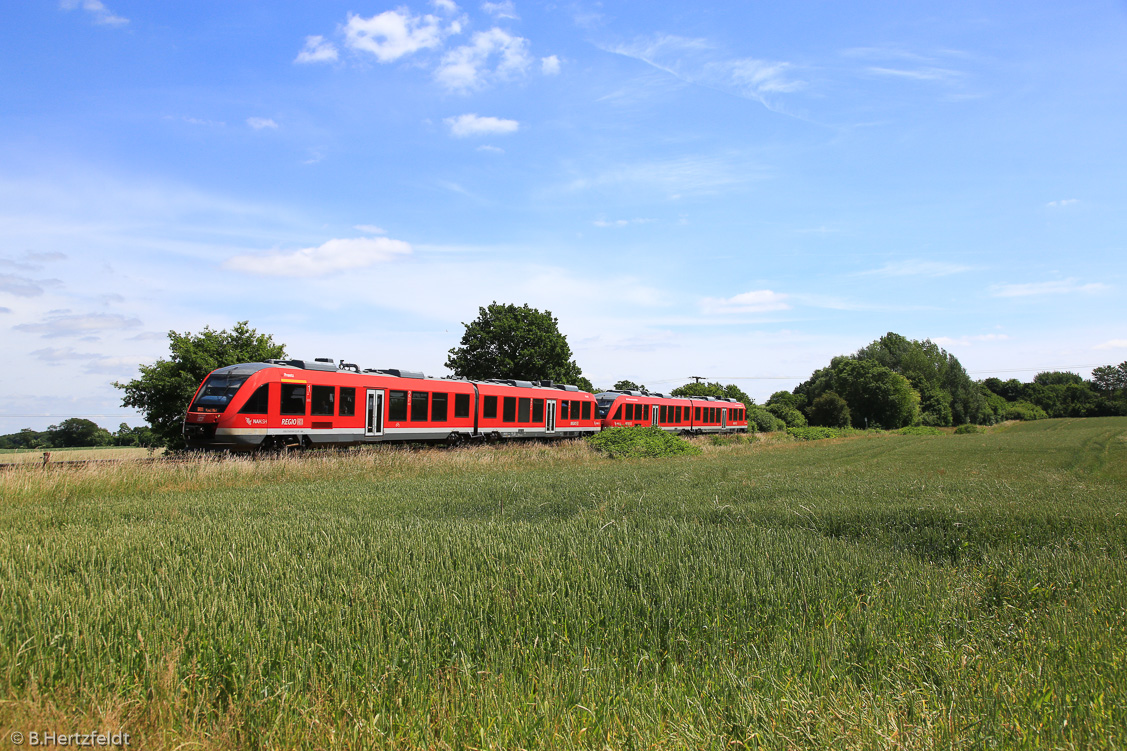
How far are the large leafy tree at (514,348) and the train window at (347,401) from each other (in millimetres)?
30009

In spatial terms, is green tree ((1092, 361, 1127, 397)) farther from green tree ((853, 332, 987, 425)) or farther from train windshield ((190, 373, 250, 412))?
train windshield ((190, 373, 250, 412))

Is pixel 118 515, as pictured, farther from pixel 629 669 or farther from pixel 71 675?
pixel 629 669

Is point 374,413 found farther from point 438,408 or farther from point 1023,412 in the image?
point 1023,412

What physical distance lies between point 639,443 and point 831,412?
59.3 meters

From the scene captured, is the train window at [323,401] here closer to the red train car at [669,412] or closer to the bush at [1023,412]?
the red train car at [669,412]

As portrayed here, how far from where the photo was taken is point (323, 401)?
61.3 feet

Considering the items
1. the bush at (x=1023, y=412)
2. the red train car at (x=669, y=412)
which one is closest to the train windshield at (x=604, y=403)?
the red train car at (x=669, y=412)

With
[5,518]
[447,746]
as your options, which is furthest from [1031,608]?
[5,518]

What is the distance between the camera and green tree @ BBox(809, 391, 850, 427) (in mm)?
75938

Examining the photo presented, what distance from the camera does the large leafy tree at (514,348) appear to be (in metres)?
50.4

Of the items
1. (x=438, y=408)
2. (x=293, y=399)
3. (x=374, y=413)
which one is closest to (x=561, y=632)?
(x=293, y=399)

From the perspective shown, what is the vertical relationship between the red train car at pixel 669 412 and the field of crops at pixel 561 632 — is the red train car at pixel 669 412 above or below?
above

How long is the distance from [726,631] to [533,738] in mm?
1963

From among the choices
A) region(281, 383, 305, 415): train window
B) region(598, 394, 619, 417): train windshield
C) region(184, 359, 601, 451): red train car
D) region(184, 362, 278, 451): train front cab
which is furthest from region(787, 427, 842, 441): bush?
region(184, 362, 278, 451): train front cab
